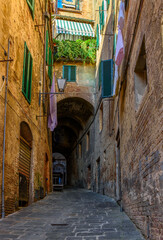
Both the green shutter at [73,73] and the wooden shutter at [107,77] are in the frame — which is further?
the green shutter at [73,73]

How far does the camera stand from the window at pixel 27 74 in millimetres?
8000

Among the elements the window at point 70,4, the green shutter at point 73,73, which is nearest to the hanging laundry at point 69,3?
the window at point 70,4

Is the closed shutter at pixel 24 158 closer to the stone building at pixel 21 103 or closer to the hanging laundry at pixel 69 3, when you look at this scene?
the stone building at pixel 21 103

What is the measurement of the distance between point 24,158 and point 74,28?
1163 cm

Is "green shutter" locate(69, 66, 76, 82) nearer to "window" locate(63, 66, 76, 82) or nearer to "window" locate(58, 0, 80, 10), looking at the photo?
"window" locate(63, 66, 76, 82)

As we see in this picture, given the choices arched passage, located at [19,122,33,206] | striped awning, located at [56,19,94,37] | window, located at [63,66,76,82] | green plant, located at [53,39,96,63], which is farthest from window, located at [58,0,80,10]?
arched passage, located at [19,122,33,206]

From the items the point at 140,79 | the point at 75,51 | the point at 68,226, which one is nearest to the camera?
the point at 140,79

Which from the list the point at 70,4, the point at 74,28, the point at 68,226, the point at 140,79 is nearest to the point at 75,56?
the point at 74,28

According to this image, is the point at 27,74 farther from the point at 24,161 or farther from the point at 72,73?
the point at 72,73

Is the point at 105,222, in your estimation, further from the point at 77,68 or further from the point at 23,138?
the point at 77,68

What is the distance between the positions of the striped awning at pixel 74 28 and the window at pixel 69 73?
233 centimetres

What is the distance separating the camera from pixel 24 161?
26.8 feet

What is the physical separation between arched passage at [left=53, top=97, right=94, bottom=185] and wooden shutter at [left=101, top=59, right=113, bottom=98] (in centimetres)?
569

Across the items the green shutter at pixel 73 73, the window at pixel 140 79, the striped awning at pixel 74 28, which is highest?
the striped awning at pixel 74 28
